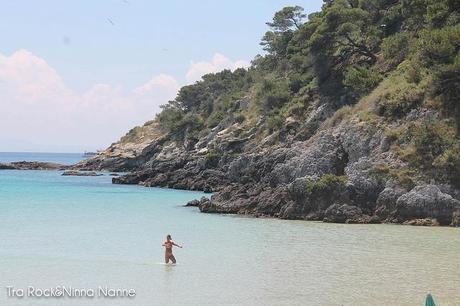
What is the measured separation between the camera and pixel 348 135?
4388 centimetres

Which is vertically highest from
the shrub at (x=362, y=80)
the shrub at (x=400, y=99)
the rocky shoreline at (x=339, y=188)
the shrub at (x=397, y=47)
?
the shrub at (x=397, y=47)

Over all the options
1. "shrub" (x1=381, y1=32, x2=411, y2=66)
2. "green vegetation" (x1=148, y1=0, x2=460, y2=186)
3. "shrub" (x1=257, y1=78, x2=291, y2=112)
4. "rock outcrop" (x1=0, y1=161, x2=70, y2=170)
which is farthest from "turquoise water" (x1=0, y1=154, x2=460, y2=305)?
"rock outcrop" (x1=0, y1=161, x2=70, y2=170)

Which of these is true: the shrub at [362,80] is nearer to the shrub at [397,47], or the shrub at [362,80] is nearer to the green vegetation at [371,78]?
the green vegetation at [371,78]

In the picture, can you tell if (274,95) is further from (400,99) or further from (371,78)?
(400,99)

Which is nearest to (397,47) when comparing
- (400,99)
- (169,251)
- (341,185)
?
(400,99)

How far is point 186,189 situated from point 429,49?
34810mm

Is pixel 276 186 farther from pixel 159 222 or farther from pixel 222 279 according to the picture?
pixel 222 279

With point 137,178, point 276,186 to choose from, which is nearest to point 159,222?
point 276,186

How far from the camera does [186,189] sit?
A: 68750 millimetres

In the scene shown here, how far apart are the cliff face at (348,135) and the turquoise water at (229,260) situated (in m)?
2.77

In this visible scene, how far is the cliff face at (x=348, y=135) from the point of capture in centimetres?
3794

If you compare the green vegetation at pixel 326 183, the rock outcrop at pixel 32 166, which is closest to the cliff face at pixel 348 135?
the green vegetation at pixel 326 183

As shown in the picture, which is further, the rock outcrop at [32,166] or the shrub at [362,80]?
the rock outcrop at [32,166]

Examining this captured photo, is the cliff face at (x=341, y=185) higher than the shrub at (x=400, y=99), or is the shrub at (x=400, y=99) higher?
the shrub at (x=400, y=99)
